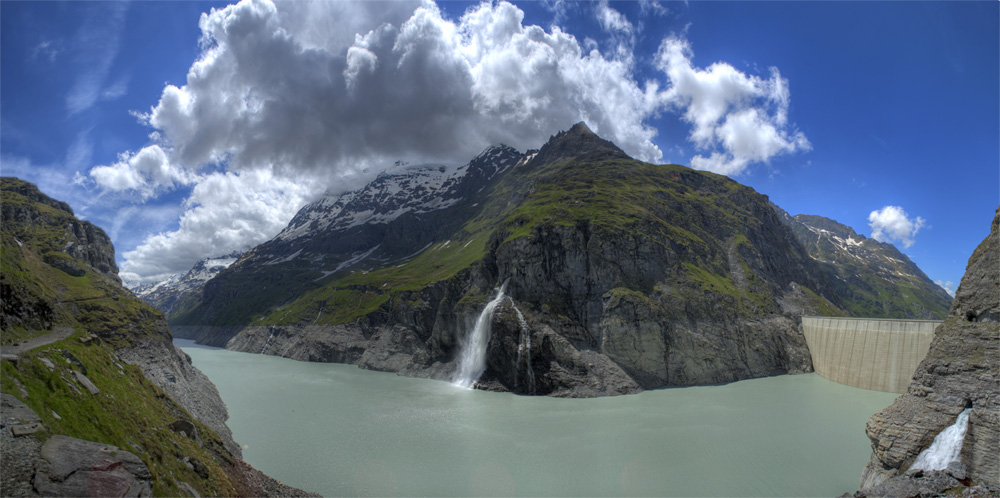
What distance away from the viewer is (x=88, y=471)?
12336 millimetres

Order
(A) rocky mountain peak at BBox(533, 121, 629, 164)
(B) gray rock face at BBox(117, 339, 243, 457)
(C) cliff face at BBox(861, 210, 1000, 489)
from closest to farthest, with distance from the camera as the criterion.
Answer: (C) cliff face at BBox(861, 210, 1000, 489) < (B) gray rock face at BBox(117, 339, 243, 457) < (A) rocky mountain peak at BBox(533, 121, 629, 164)

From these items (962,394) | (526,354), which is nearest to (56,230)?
(526,354)

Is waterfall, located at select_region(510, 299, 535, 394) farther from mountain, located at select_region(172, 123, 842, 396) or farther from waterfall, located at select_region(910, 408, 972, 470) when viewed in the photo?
waterfall, located at select_region(910, 408, 972, 470)

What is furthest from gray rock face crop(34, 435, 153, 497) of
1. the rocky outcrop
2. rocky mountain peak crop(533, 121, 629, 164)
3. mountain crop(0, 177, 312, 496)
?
rocky mountain peak crop(533, 121, 629, 164)

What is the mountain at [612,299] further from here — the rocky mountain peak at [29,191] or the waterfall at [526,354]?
the rocky mountain peak at [29,191]

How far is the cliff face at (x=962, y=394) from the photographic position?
2133 centimetres

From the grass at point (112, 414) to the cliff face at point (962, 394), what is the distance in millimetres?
34270

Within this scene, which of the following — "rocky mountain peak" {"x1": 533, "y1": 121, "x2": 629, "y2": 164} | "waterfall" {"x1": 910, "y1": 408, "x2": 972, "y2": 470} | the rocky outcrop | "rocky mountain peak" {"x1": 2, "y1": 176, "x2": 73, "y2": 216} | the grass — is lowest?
→ the grass

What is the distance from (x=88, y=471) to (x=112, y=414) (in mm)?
5724

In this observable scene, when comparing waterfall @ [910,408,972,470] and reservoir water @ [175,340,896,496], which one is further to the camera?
reservoir water @ [175,340,896,496]

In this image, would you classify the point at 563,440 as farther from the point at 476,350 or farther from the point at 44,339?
the point at 44,339

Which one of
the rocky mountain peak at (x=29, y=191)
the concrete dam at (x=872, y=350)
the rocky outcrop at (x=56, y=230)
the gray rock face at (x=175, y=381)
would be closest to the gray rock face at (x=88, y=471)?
the gray rock face at (x=175, y=381)

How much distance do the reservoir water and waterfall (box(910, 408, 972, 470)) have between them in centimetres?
735

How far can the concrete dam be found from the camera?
5644cm
